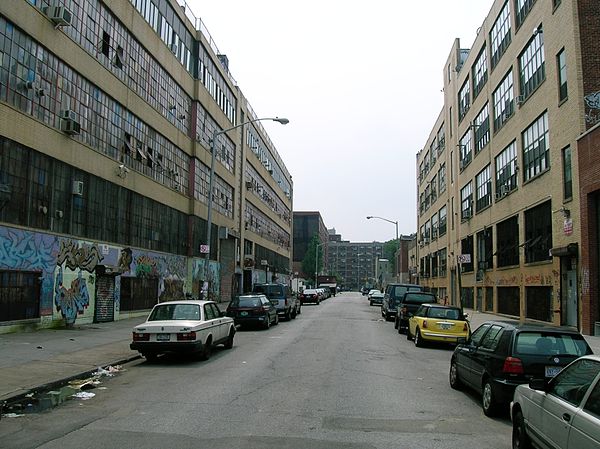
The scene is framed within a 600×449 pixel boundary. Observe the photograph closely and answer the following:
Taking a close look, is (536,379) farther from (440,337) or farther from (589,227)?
(589,227)

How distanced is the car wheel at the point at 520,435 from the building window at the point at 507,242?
25.5 meters

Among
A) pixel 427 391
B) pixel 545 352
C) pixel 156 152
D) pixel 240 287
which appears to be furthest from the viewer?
pixel 240 287

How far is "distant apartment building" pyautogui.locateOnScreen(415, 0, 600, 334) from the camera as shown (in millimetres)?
21375

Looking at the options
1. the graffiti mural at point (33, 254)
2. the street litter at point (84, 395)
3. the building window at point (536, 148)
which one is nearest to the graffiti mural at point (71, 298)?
the graffiti mural at point (33, 254)

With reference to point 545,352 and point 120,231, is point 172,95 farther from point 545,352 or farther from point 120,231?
point 545,352

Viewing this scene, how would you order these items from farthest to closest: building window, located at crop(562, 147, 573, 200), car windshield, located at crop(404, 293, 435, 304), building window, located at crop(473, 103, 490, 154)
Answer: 1. building window, located at crop(473, 103, 490, 154)
2. car windshield, located at crop(404, 293, 435, 304)
3. building window, located at crop(562, 147, 573, 200)

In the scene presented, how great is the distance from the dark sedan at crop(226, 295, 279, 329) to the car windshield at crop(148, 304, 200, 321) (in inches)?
355

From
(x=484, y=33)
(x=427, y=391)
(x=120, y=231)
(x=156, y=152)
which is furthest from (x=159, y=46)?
(x=427, y=391)

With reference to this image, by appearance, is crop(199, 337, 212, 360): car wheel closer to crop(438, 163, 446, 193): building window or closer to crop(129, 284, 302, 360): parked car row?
crop(129, 284, 302, 360): parked car row

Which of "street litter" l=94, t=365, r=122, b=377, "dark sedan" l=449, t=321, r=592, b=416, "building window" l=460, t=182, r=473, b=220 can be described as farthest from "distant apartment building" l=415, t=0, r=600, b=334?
"street litter" l=94, t=365, r=122, b=377

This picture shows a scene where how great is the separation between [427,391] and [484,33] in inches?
1307

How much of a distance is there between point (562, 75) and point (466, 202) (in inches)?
827

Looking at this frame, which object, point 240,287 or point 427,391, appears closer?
point 427,391

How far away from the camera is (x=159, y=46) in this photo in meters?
31.7
